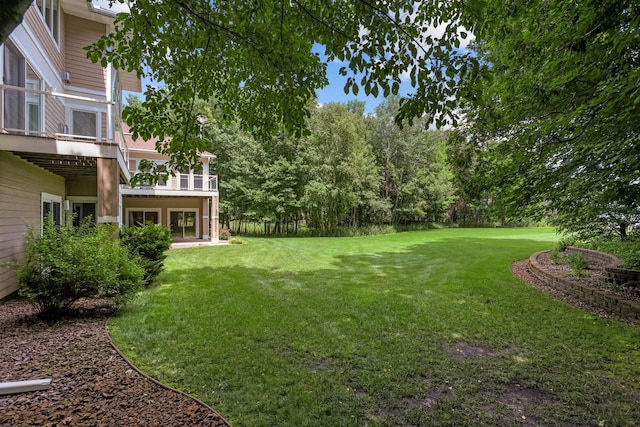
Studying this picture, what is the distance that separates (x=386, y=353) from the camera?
13.4ft

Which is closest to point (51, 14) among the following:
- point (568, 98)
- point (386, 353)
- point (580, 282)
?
point (386, 353)

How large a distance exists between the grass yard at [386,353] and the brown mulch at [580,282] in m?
0.32

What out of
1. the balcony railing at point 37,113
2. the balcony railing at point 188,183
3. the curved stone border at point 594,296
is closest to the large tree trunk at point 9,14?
the balcony railing at point 37,113

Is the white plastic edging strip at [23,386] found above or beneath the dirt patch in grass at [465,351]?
above

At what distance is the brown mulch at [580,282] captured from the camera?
5.64m

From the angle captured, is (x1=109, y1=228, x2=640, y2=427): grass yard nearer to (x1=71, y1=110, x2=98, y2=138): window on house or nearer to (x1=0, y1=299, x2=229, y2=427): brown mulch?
(x1=0, y1=299, x2=229, y2=427): brown mulch

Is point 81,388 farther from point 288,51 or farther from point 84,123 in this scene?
point 84,123

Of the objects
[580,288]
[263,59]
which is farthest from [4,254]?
[580,288]

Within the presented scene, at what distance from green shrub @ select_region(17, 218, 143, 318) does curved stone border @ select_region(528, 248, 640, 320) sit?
26.6ft

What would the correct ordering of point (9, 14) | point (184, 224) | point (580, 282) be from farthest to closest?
1. point (184, 224)
2. point (580, 282)
3. point (9, 14)

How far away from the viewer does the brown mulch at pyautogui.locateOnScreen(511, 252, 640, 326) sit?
5.64m

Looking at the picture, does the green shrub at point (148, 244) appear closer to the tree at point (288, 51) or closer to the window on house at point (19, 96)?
the window on house at point (19, 96)

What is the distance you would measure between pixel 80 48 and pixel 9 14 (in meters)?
10.3

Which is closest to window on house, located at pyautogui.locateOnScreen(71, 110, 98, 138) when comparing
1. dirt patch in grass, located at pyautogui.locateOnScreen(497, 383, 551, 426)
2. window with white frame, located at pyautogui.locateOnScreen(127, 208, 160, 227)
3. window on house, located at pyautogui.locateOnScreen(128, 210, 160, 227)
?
window with white frame, located at pyautogui.locateOnScreen(127, 208, 160, 227)
